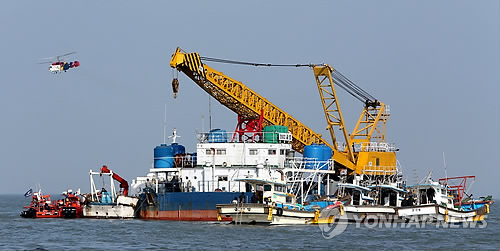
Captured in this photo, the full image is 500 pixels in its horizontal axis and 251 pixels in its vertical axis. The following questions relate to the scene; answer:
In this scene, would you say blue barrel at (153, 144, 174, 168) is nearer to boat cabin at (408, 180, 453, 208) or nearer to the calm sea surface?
the calm sea surface

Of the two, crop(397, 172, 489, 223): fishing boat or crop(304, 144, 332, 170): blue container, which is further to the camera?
crop(304, 144, 332, 170): blue container

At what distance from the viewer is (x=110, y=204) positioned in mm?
84750

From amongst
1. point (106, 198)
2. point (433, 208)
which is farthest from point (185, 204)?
point (433, 208)

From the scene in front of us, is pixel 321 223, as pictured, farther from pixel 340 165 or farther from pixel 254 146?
pixel 340 165

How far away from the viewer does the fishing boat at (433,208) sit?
73938 mm

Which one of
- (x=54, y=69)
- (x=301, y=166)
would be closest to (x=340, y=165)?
(x=301, y=166)

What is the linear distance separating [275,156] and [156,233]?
21.5 meters

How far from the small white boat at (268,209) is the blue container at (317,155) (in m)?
13.7

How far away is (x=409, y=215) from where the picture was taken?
243 feet

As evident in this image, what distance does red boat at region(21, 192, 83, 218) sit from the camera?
284ft

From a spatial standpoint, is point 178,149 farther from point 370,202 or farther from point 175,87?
point 370,202

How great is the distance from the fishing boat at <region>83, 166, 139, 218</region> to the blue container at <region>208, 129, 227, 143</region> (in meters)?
9.41

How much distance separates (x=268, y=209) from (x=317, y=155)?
809 inches

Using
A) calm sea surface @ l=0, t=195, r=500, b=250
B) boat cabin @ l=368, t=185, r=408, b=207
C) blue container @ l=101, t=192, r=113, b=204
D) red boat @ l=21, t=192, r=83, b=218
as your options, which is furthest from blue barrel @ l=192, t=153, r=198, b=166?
boat cabin @ l=368, t=185, r=408, b=207
